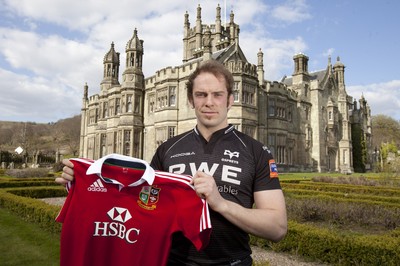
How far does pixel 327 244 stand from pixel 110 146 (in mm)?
30457

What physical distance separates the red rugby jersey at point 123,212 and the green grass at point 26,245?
454 cm

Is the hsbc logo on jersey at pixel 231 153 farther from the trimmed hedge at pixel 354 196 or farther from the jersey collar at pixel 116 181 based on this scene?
the trimmed hedge at pixel 354 196

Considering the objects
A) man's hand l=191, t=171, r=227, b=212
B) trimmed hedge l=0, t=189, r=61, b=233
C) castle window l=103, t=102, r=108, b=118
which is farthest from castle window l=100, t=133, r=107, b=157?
man's hand l=191, t=171, r=227, b=212

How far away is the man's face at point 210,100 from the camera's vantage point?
246 cm

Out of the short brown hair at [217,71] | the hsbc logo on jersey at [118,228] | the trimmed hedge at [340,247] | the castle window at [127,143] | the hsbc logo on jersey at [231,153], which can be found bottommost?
the trimmed hedge at [340,247]

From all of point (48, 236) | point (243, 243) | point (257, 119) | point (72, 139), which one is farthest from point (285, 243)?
point (72, 139)

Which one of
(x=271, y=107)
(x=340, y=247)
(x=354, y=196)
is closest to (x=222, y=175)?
(x=340, y=247)

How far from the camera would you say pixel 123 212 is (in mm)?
2439

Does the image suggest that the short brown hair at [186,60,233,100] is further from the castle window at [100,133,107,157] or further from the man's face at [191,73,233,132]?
the castle window at [100,133,107,157]

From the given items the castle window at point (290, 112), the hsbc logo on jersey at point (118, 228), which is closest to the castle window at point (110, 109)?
the castle window at point (290, 112)

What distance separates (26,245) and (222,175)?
691 cm

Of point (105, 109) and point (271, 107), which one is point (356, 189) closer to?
point (271, 107)

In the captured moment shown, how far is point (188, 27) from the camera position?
140ft

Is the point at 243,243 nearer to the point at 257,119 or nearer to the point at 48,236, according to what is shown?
the point at 48,236
